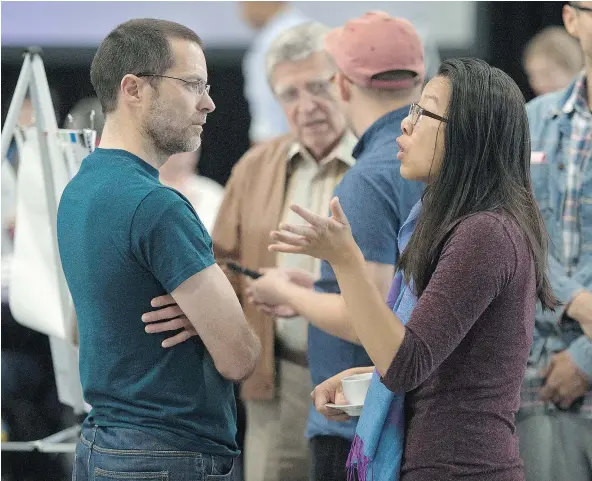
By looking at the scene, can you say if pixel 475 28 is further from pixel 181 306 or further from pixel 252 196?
pixel 181 306

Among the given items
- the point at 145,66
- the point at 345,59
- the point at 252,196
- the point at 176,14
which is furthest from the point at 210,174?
the point at 145,66

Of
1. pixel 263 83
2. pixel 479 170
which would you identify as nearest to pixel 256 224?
pixel 479 170

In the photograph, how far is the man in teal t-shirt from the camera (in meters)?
1.70

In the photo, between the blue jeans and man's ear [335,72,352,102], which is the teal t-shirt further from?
man's ear [335,72,352,102]

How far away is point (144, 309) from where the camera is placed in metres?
1.74

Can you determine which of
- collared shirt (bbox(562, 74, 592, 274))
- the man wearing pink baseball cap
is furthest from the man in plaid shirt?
the man wearing pink baseball cap

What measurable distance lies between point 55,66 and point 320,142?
2.24 meters

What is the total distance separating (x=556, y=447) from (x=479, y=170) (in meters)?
1.15

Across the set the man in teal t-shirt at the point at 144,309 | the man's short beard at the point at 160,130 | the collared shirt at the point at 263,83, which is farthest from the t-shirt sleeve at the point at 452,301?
the collared shirt at the point at 263,83

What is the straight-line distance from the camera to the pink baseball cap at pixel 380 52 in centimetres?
235

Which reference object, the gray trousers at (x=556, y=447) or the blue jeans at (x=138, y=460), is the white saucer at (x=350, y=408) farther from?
the gray trousers at (x=556, y=447)

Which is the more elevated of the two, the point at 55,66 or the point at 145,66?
the point at 145,66

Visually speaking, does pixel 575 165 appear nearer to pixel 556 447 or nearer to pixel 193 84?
pixel 556 447

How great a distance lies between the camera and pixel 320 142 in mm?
2900
